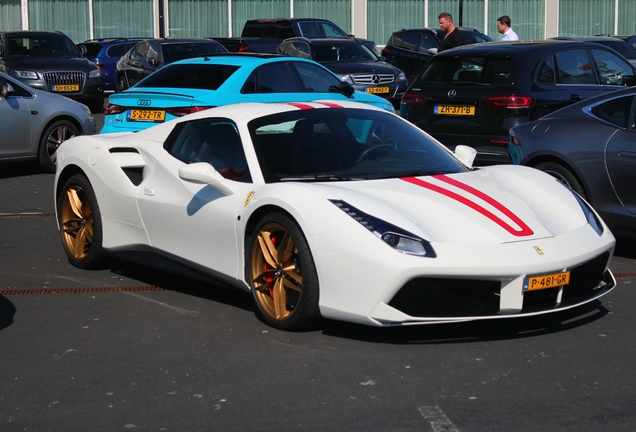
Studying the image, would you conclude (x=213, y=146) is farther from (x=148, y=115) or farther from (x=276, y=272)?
(x=148, y=115)

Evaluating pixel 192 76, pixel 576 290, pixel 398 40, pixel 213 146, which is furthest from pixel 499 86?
pixel 398 40

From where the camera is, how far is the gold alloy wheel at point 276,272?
17.7 feet

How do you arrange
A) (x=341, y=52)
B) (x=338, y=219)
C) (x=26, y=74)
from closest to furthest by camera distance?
(x=338, y=219) < (x=26, y=74) < (x=341, y=52)

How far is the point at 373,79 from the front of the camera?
20062 millimetres

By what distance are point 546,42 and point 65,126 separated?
6.25 meters

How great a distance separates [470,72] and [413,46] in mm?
13810

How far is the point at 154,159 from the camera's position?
21.6ft

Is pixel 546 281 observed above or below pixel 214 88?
below

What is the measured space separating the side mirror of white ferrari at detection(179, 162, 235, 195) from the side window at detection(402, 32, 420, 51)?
19672mm

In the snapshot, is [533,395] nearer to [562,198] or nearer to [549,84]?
[562,198]

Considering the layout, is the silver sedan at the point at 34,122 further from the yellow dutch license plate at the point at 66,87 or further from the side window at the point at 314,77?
the yellow dutch license plate at the point at 66,87

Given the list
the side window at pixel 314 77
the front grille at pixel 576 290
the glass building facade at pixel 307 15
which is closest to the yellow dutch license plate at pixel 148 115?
the side window at pixel 314 77

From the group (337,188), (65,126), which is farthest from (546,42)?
(337,188)

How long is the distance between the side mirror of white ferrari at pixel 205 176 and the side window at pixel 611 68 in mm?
7401
